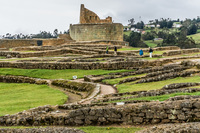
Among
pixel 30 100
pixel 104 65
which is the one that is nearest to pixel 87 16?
pixel 104 65

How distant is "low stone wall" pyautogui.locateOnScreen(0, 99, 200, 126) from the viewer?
7.93m

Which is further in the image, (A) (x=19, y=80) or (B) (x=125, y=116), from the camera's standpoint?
(A) (x=19, y=80)

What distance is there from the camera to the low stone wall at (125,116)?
26.0 ft

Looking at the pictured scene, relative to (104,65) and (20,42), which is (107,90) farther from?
(20,42)

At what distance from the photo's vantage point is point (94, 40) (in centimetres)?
5031

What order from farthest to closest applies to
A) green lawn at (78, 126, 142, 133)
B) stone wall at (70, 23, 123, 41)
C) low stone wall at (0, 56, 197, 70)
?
1. stone wall at (70, 23, 123, 41)
2. low stone wall at (0, 56, 197, 70)
3. green lawn at (78, 126, 142, 133)

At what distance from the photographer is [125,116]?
8641 mm

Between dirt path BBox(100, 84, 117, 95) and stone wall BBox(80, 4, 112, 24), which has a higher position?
stone wall BBox(80, 4, 112, 24)

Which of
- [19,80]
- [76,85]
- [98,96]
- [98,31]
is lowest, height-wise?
[19,80]

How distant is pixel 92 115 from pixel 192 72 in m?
9.82

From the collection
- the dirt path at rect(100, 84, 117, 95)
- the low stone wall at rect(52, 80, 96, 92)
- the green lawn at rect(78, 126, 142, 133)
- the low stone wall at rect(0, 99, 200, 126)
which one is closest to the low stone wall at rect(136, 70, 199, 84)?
the dirt path at rect(100, 84, 117, 95)

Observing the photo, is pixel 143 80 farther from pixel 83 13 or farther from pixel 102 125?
pixel 83 13

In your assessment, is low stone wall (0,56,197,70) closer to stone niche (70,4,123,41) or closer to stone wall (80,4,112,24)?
stone niche (70,4,123,41)

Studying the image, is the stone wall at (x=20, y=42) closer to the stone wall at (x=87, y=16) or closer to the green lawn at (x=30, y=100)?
the stone wall at (x=87, y=16)
